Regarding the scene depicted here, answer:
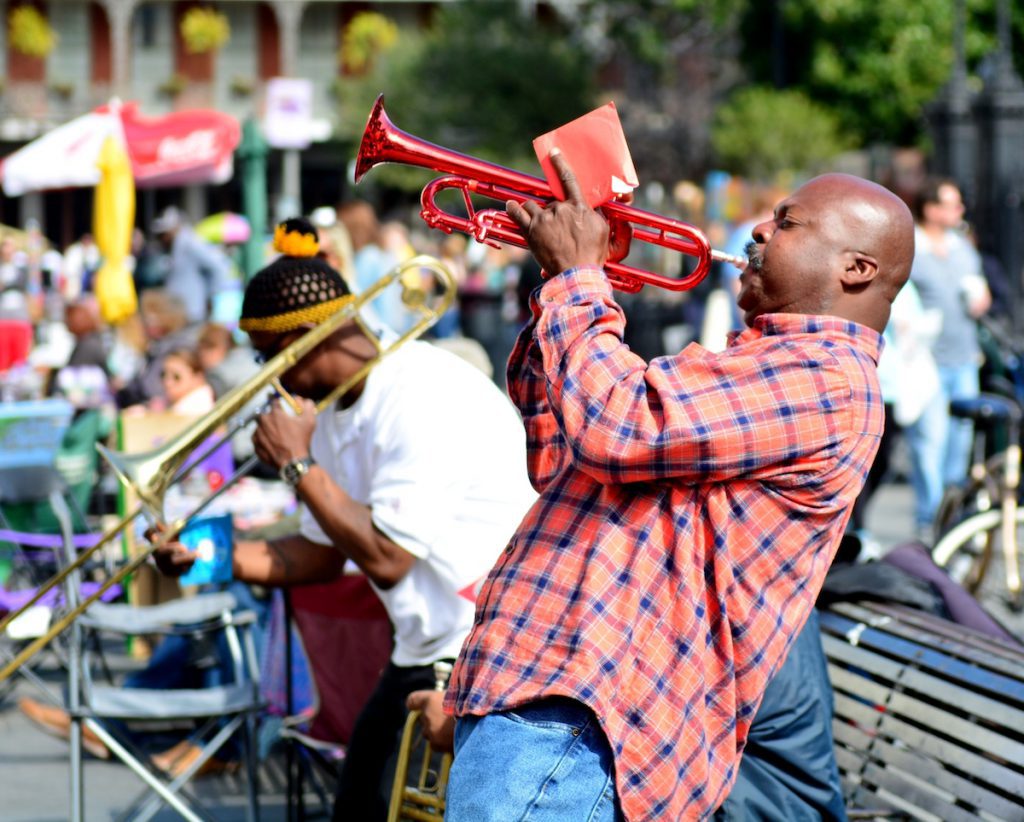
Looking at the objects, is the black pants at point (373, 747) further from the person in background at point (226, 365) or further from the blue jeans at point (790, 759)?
the person in background at point (226, 365)

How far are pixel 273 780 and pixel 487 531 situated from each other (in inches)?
84.3

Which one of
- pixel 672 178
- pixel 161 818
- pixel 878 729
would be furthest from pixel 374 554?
pixel 672 178

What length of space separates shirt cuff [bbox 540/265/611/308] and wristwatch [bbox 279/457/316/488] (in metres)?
1.21

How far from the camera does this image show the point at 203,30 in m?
49.1

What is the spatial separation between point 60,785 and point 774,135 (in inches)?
902

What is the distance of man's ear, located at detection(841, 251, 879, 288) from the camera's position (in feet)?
7.46

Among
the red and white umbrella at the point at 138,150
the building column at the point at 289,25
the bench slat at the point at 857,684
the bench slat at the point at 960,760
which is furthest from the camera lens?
the building column at the point at 289,25

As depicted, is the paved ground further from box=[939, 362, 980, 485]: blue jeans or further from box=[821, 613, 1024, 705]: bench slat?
box=[939, 362, 980, 485]: blue jeans

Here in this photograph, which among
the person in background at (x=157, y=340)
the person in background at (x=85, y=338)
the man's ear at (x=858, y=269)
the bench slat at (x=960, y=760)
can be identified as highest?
the man's ear at (x=858, y=269)

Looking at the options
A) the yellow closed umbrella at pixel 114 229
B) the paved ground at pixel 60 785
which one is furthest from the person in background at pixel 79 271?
the paved ground at pixel 60 785

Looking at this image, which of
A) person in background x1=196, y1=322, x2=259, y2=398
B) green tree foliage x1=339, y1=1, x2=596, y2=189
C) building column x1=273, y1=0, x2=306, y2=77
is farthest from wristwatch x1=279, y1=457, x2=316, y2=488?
building column x1=273, y1=0, x2=306, y2=77

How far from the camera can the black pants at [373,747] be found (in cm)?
340

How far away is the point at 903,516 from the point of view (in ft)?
31.2

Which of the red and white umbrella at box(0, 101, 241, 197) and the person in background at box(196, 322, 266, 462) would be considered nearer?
the person in background at box(196, 322, 266, 462)
